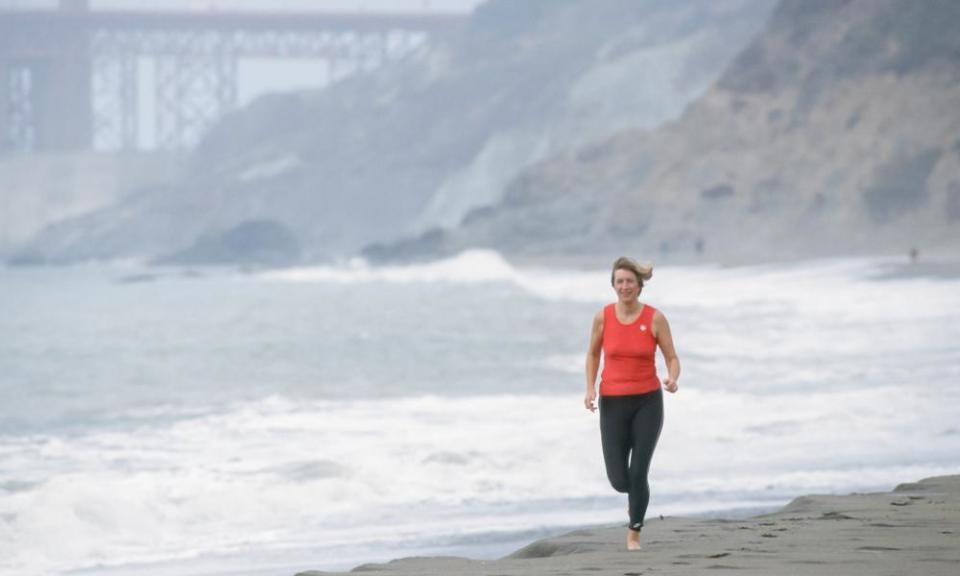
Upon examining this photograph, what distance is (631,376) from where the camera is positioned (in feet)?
21.8

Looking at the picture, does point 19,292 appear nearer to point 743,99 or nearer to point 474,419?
point 743,99

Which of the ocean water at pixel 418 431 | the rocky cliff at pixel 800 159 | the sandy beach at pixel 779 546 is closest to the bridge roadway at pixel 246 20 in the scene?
the rocky cliff at pixel 800 159

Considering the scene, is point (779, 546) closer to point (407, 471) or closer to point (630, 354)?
point (630, 354)

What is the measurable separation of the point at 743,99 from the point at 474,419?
5232 cm

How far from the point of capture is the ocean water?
9.97 meters

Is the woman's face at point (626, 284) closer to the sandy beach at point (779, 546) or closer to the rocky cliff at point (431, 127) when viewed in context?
the sandy beach at point (779, 546)

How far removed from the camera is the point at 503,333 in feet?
99.2

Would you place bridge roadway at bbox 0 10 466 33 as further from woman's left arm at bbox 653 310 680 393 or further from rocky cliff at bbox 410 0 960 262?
woman's left arm at bbox 653 310 680 393

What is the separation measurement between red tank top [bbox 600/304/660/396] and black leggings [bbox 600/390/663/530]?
0.03 metres

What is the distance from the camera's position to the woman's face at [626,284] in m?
6.57

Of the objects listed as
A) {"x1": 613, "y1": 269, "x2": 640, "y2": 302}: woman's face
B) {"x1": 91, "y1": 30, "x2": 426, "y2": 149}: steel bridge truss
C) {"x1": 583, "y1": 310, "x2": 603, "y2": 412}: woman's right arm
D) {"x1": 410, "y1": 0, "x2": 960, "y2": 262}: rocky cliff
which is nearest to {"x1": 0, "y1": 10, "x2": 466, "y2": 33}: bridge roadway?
{"x1": 91, "y1": 30, "x2": 426, "y2": 149}: steel bridge truss

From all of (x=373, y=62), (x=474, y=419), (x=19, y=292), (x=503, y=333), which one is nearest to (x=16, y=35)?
(x=373, y=62)

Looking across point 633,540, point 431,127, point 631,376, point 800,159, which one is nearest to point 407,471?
point 633,540

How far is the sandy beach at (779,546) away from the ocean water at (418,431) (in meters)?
1.43
